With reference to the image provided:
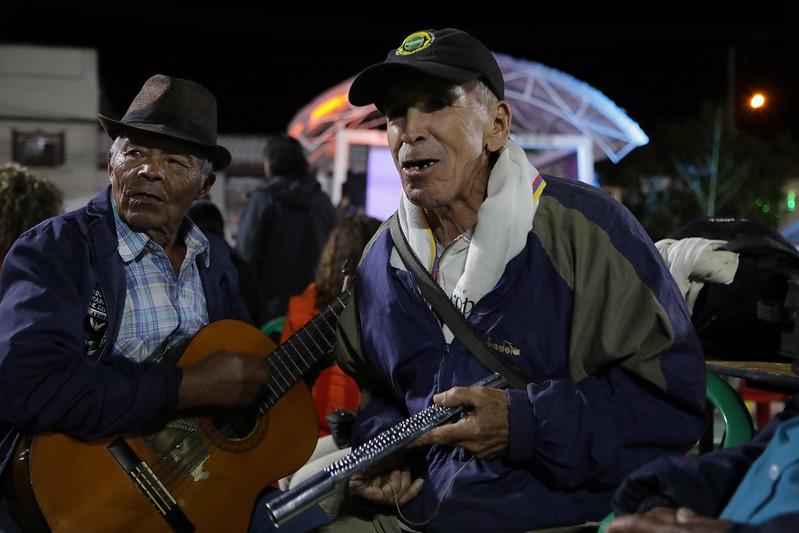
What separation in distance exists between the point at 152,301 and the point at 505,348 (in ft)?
4.06

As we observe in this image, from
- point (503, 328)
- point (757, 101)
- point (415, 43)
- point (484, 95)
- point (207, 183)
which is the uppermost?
point (757, 101)

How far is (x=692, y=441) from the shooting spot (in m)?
2.21

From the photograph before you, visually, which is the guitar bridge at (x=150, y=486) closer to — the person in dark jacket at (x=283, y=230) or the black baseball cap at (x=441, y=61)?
the black baseball cap at (x=441, y=61)

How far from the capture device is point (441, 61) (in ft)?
7.62

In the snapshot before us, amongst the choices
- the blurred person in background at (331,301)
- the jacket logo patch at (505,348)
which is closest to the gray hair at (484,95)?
the jacket logo patch at (505,348)

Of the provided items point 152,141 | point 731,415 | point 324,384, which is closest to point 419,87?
point 152,141

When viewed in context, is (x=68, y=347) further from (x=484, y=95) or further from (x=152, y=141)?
(x=484, y=95)

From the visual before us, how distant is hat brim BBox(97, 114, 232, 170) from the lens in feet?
8.96

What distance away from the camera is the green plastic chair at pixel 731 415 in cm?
280

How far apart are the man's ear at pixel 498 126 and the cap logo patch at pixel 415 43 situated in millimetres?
287

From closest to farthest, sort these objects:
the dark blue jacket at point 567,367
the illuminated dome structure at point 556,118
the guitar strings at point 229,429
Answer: the dark blue jacket at point 567,367, the guitar strings at point 229,429, the illuminated dome structure at point 556,118

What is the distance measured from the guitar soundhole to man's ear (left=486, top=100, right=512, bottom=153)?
1.24 metres

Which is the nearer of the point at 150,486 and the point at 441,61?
the point at 441,61

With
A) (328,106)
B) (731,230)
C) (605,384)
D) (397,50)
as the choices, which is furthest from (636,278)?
(328,106)
